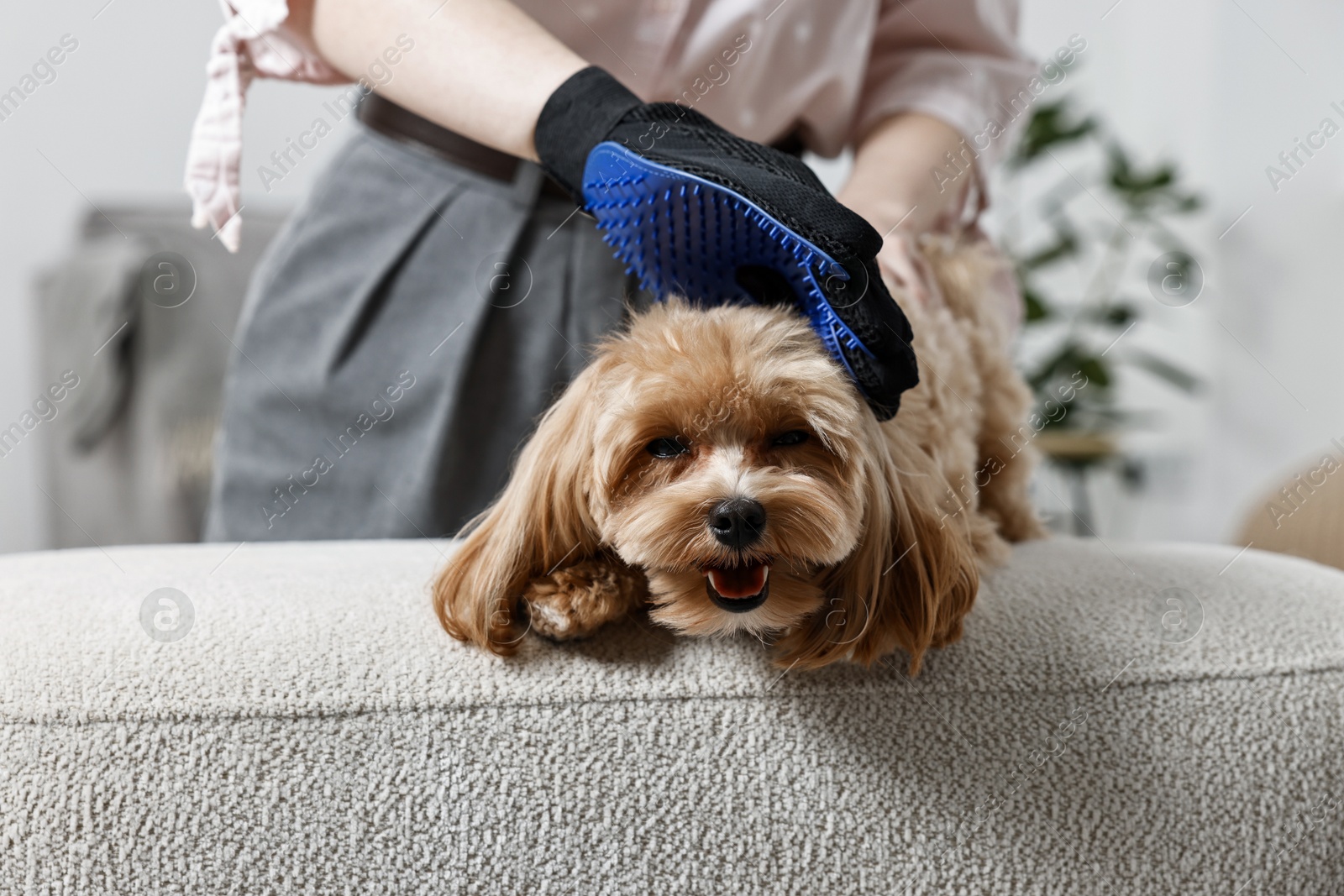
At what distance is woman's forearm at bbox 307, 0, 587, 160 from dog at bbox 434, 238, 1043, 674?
0.68ft

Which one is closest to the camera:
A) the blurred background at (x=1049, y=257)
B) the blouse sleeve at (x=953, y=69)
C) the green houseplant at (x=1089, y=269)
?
the blouse sleeve at (x=953, y=69)

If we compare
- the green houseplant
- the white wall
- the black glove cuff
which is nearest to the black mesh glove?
the black glove cuff

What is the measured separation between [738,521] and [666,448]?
0.32ft

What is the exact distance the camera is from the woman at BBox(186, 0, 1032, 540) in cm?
97

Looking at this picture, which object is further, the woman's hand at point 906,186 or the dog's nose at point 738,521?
the woman's hand at point 906,186

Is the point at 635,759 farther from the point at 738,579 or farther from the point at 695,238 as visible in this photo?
the point at 695,238

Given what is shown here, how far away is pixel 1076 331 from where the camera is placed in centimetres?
301

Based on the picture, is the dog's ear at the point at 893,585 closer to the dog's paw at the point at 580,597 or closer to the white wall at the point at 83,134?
the dog's paw at the point at 580,597

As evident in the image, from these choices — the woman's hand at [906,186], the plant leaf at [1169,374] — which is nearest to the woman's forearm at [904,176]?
the woman's hand at [906,186]

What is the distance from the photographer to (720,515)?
66 cm

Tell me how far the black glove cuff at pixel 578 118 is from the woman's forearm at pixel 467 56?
0.05 ft

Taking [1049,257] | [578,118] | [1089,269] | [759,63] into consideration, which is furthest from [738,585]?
[1089,269]

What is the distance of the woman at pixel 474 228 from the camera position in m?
0.97

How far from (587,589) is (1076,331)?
2722mm
